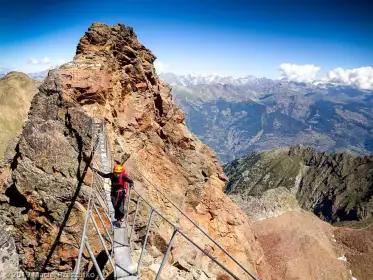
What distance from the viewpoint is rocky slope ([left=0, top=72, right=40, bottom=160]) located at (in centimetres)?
13362

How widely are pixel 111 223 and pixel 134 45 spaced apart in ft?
97.0

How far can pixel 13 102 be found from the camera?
481ft

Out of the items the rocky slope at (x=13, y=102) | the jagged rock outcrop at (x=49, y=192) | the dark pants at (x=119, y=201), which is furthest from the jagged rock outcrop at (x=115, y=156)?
the rocky slope at (x=13, y=102)

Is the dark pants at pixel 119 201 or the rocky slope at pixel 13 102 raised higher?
the dark pants at pixel 119 201

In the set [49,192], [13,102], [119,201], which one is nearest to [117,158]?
[49,192]

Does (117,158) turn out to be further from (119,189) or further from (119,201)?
(119,201)

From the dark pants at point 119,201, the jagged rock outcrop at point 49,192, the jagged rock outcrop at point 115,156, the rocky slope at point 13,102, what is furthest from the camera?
the rocky slope at point 13,102

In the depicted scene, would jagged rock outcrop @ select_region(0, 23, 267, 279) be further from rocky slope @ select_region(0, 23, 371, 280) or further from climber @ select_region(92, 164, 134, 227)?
climber @ select_region(92, 164, 134, 227)

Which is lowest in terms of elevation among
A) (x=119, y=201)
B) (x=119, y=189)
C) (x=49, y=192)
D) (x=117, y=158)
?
(x=49, y=192)

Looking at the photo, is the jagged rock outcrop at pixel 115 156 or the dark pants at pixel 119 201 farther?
the jagged rock outcrop at pixel 115 156

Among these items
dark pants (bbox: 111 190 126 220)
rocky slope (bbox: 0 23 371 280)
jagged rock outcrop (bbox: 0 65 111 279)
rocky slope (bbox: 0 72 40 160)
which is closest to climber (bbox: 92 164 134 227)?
dark pants (bbox: 111 190 126 220)

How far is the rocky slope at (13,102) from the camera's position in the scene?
134 meters

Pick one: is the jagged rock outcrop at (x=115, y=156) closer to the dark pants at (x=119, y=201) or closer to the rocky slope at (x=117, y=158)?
the rocky slope at (x=117, y=158)

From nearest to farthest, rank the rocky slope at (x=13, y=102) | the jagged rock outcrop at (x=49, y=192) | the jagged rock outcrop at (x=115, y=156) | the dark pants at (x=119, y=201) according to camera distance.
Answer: the dark pants at (x=119, y=201) → the jagged rock outcrop at (x=49, y=192) → the jagged rock outcrop at (x=115, y=156) → the rocky slope at (x=13, y=102)
